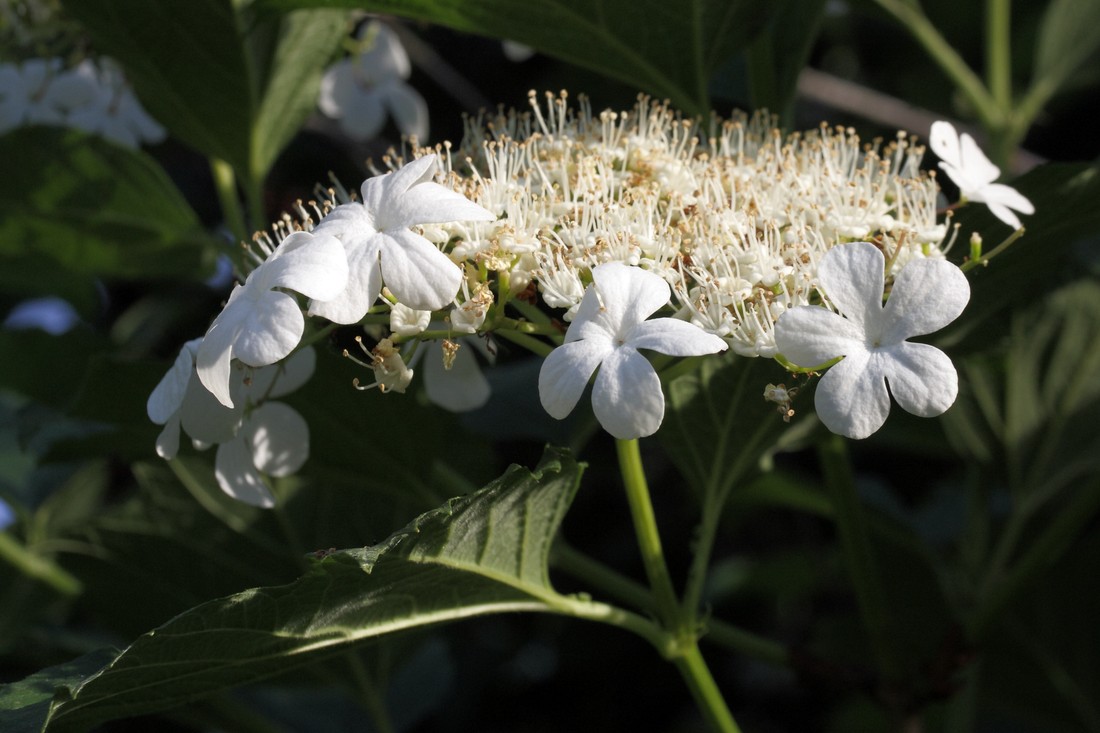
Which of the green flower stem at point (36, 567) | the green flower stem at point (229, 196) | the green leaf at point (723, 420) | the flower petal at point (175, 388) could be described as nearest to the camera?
the flower petal at point (175, 388)

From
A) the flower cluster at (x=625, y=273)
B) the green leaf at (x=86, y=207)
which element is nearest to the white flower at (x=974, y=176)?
the flower cluster at (x=625, y=273)

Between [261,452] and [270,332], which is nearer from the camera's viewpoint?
[270,332]

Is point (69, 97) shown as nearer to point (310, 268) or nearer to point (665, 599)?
point (310, 268)

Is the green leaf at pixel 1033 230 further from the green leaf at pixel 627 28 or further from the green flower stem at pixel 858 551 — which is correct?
the green leaf at pixel 627 28

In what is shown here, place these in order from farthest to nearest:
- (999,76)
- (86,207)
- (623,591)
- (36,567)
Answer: (999,76)
(36,567)
(86,207)
(623,591)

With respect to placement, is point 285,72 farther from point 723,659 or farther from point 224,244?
point 723,659

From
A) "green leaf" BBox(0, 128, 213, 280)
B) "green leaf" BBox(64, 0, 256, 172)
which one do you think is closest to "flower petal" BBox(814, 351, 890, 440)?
"green leaf" BBox(64, 0, 256, 172)

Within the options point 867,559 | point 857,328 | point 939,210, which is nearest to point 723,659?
point 867,559

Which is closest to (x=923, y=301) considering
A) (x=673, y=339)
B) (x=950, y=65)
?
(x=673, y=339)

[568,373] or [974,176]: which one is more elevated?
[974,176]
